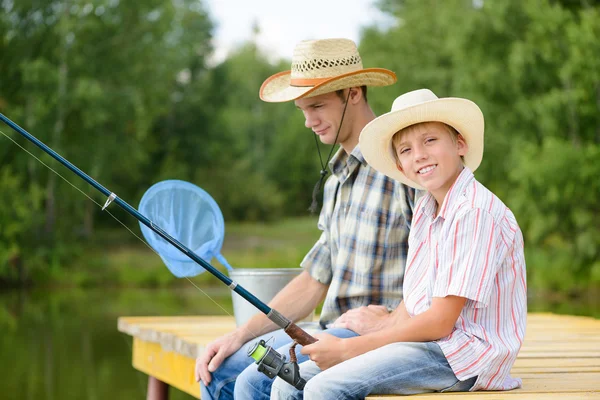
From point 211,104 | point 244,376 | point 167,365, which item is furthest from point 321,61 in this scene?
point 211,104

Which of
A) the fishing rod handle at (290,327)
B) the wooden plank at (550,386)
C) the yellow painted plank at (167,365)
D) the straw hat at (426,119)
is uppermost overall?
the straw hat at (426,119)

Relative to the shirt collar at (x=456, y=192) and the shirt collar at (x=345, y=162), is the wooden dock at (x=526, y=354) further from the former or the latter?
the shirt collar at (x=345, y=162)

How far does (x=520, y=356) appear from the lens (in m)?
2.90

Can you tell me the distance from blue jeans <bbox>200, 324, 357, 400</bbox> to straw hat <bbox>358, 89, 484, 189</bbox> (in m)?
0.52

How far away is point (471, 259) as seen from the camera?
192cm

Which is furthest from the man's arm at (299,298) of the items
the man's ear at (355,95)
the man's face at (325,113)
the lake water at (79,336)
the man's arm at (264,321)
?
the lake water at (79,336)

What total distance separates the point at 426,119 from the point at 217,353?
3.08ft

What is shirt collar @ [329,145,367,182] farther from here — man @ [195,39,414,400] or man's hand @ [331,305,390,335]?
man's hand @ [331,305,390,335]

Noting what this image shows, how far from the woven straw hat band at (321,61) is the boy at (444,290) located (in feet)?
1.86

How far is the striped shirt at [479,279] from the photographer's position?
1.92 metres

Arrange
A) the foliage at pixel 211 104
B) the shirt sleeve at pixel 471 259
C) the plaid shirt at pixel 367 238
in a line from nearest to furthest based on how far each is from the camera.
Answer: the shirt sleeve at pixel 471 259
the plaid shirt at pixel 367 238
the foliage at pixel 211 104

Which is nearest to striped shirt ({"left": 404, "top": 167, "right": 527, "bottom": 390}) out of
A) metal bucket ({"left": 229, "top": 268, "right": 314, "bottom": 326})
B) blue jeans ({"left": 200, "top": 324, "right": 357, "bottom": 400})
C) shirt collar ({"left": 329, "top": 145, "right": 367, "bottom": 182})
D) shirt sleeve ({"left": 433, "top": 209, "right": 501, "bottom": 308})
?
shirt sleeve ({"left": 433, "top": 209, "right": 501, "bottom": 308})

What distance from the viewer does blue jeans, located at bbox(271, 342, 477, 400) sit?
1940 millimetres

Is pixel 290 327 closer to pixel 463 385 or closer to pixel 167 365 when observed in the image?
pixel 463 385
